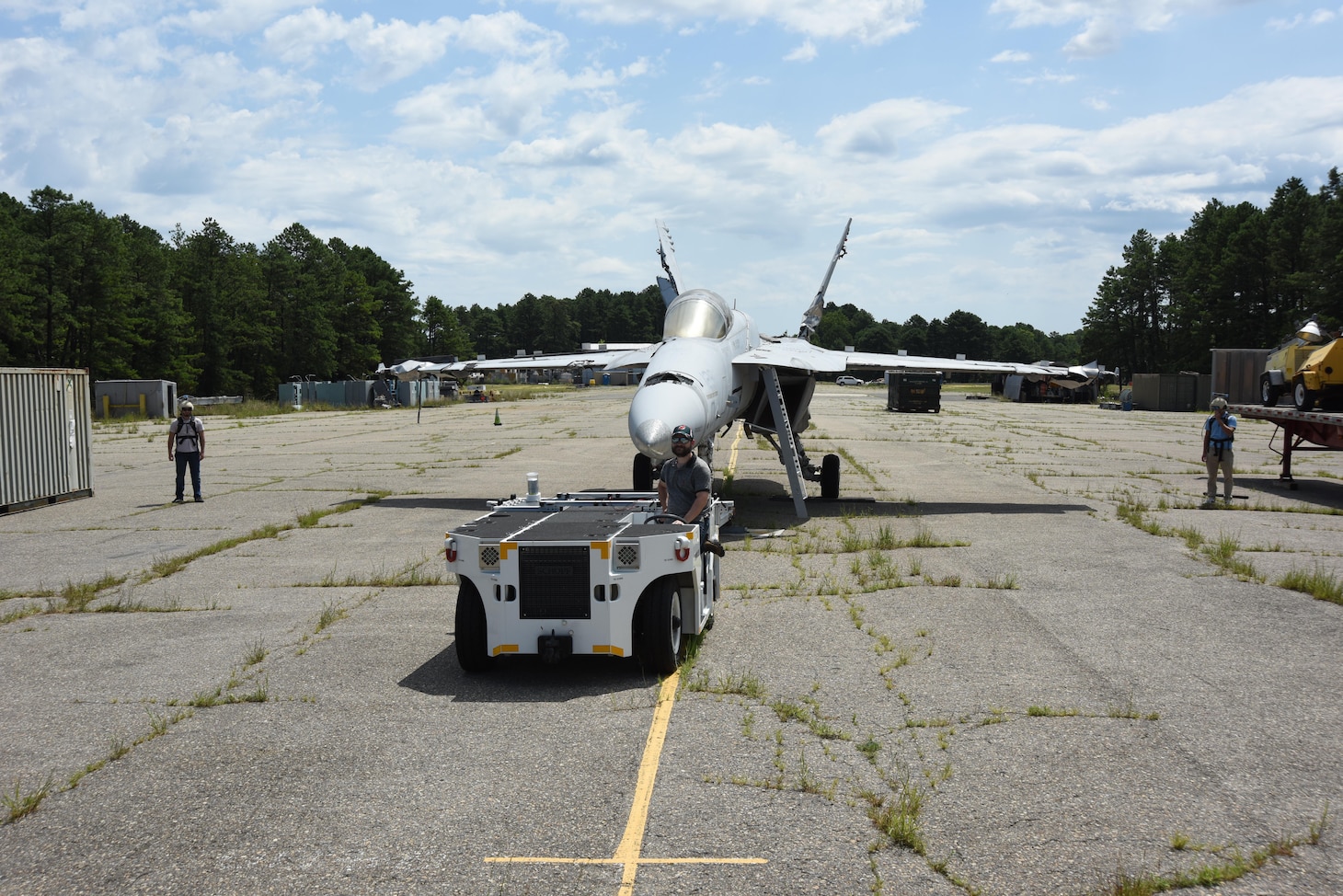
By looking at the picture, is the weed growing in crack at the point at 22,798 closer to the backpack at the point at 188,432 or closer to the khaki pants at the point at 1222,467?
the backpack at the point at 188,432

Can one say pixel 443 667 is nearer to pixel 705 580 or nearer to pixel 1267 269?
pixel 705 580

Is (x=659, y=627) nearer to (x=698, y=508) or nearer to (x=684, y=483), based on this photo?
(x=698, y=508)

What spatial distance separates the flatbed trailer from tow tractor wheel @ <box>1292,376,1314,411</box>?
24cm

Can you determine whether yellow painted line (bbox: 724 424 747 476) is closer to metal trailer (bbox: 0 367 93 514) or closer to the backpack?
the backpack

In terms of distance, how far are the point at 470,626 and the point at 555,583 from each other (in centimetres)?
90

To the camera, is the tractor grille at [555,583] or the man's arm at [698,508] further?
the man's arm at [698,508]

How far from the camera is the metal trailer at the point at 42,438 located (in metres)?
18.4

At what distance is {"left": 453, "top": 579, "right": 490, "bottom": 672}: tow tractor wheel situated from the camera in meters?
8.14

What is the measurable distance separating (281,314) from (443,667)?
3602 inches

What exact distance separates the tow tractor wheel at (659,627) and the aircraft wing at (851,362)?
9.61 metres

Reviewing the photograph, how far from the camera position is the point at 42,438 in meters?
19.5

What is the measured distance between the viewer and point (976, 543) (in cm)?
1480

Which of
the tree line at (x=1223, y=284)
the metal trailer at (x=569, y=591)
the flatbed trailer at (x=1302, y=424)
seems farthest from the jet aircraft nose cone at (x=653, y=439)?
the tree line at (x=1223, y=284)

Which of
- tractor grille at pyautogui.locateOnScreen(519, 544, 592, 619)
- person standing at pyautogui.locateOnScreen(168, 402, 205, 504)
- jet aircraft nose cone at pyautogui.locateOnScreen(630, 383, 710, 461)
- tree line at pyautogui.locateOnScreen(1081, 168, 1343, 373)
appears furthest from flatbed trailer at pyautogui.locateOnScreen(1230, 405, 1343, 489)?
tree line at pyautogui.locateOnScreen(1081, 168, 1343, 373)
